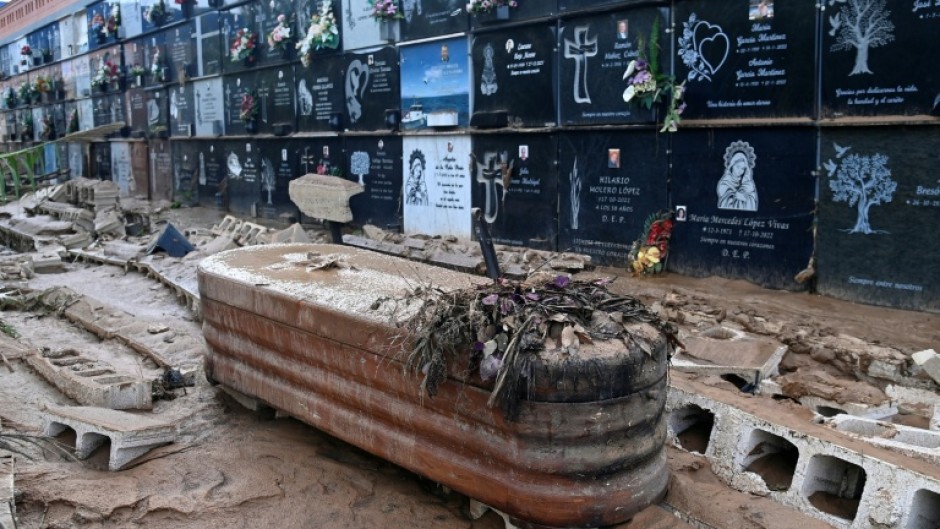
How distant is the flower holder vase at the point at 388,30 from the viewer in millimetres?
12969

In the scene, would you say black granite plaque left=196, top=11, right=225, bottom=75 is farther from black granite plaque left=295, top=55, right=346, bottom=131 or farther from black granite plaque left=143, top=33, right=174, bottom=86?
black granite plaque left=295, top=55, right=346, bottom=131

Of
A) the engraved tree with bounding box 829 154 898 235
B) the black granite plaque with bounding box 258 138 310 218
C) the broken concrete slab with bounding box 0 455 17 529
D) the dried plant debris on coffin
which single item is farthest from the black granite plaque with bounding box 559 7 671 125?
the broken concrete slab with bounding box 0 455 17 529

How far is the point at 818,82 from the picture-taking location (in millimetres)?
7594

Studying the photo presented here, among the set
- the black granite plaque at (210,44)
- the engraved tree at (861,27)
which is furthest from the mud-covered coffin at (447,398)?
the black granite plaque at (210,44)

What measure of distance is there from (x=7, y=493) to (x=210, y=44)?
16.6 m

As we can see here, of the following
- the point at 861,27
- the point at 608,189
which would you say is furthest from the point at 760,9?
the point at 608,189

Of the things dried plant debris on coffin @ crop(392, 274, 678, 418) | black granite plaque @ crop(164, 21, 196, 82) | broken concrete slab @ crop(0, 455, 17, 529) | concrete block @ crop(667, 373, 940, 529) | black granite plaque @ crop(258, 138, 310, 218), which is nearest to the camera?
dried plant debris on coffin @ crop(392, 274, 678, 418)

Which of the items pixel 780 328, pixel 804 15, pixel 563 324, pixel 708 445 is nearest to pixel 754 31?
pixel 804 15

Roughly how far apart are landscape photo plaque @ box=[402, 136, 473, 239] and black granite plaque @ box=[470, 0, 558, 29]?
158cm

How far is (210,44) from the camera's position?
18.7 meters

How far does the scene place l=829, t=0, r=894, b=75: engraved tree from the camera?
7.09 meters

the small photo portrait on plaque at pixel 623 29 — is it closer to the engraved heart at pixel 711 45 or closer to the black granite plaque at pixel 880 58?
the engraved heart at pixel 711 45

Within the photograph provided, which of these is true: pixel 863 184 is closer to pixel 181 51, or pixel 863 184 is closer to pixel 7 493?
pixel 7 493

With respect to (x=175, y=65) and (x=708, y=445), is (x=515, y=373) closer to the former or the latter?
Answer: (x=708, y=445)
